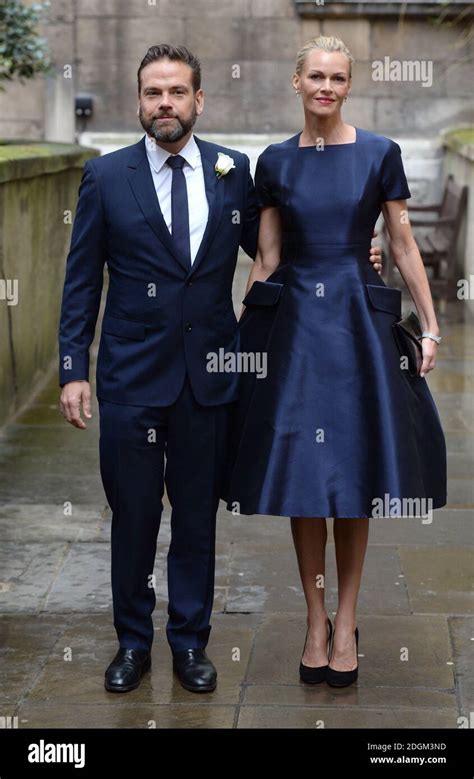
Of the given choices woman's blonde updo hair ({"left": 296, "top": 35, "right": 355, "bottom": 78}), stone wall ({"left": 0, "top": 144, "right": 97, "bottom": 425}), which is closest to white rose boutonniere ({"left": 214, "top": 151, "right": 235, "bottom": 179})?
woman's blonde updo hair ({"left": 296, "top": 35, "right": 355, "bottom": 78})

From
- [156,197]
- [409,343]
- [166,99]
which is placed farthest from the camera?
[409,343]

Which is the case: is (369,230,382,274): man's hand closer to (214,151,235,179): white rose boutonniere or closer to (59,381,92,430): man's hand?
(214,151,235,179): white rose boutonniere

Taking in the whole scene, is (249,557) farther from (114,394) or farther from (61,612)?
(114,394)

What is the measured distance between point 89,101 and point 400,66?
11.6ft

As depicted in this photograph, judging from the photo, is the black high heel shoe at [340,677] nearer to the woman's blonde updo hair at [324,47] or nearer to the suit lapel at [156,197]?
the suit lapel at [156,197]

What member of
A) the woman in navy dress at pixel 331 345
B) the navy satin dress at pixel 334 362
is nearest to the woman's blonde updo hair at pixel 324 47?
the woman in navy dress at pixel 331 345

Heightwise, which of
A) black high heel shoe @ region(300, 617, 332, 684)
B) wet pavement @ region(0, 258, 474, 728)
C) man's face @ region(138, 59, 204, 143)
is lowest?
wet pavement @ region(0, 258, 474, 728)

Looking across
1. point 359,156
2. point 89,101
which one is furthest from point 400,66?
point 359,156

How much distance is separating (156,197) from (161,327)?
1.30 feet

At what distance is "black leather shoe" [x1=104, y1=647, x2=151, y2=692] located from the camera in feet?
14.5

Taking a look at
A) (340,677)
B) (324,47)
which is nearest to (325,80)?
(324,47)

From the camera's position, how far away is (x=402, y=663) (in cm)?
467

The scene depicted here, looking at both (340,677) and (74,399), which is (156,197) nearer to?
(74,399)

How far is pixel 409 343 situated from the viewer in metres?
4.37
